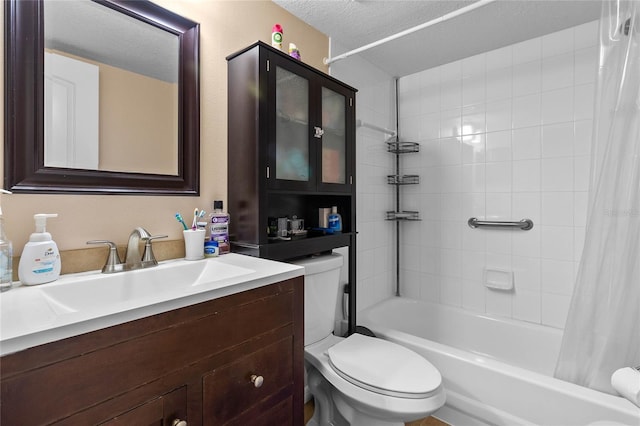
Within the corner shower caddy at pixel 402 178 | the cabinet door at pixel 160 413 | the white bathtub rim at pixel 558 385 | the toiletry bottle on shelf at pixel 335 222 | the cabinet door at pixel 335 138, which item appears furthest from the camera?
the corner shower caddy at pixel 402 178

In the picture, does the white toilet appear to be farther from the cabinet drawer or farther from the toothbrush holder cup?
the toothbrush holder cup

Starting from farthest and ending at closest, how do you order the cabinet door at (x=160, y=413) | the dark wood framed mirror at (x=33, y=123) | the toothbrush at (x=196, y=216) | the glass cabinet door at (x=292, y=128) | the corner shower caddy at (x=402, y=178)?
the corner shower caddy at (x=402, y=178), the glass cabinet door at (x=292, y=128), the toothbrush at (x=196, y=216), the dark wood framed mirror at (x=33, y=123), the cabinet door at (x=160, y=413)

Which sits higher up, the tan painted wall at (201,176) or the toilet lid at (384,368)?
the tan painted wall at (201,176)

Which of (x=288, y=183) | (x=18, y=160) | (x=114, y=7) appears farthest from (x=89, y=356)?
(x=114, y=7)

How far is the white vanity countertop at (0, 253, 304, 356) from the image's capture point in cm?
56

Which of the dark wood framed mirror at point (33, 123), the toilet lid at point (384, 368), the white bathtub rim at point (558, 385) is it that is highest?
the dark wood framed mirror at point (33, 123)

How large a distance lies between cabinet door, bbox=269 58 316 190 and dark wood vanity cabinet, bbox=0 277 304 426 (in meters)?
0.51

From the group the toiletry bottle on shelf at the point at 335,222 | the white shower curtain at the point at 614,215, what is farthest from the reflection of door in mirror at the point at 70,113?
the white shower curtain at the point at 614,215

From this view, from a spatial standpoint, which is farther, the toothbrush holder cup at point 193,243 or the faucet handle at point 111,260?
the toothbrush holder cup at point 193,243

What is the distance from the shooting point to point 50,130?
948 millimetres

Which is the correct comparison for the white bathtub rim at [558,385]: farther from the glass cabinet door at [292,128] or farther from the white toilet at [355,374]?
the glass cabinet door at [292,128]

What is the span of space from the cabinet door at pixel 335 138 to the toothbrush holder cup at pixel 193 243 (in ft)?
1.91

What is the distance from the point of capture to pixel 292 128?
1382 millimetres

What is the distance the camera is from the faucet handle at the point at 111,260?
0.99m
